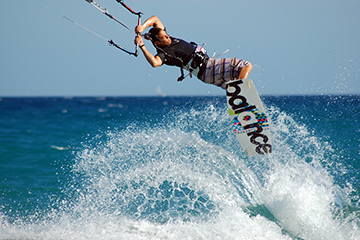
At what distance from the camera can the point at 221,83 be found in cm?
589

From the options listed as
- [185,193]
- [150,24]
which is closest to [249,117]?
[185,193]

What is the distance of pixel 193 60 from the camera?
5.72 metres

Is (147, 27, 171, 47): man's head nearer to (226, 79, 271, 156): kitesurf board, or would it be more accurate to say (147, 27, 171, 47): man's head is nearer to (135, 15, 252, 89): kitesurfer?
(135, 15, 252, 89): kitesurfer

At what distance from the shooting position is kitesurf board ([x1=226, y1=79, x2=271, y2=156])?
5668mm

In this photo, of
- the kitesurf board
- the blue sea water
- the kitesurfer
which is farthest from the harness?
the blue sea water

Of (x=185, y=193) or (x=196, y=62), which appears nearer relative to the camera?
(x=196, y=62)

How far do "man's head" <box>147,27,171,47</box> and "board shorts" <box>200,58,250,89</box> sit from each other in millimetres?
854

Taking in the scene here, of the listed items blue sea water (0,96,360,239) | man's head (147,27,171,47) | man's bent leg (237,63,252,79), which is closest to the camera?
blue sea water (0,96,360,239)

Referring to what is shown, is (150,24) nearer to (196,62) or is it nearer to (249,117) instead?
(196,62)

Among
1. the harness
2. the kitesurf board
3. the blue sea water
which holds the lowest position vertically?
the blue sea water

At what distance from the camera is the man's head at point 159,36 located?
547 cm

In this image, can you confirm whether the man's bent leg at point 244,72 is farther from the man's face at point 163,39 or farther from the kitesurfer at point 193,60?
the man's face at point 163,39

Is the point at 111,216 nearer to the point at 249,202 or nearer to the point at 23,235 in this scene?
the point at 23,235

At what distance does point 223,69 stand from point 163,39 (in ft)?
3.88
